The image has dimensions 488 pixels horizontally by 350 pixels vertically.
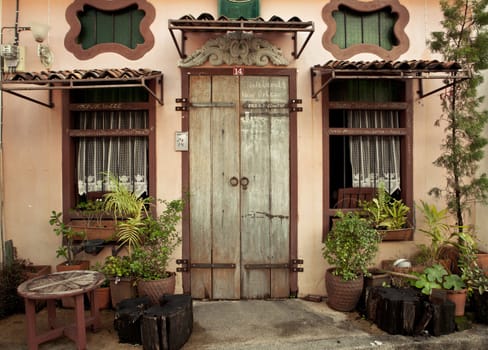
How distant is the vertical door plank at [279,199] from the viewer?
476 centimetres

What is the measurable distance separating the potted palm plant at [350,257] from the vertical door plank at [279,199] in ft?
2.19

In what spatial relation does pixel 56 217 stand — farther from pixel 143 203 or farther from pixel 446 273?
pixel 446 273

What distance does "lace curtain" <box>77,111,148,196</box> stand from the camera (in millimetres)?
4871

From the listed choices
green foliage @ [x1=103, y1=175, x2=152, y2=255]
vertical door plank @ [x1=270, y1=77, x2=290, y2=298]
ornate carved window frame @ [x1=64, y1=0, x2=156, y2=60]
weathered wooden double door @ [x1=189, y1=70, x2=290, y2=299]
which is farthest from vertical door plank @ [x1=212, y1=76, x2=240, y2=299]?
ornate carved window frame @ [x1=64, y1=0, x2=156, y2=60]

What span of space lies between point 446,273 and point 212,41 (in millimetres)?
3976

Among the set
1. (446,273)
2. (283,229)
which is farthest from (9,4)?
(446,273)

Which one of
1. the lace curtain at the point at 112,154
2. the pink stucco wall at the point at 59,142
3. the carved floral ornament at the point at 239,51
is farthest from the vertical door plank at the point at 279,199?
the lace curtain at the point at 112,154

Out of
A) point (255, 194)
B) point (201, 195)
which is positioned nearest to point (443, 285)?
point (255, 194)

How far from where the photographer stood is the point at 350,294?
423cm

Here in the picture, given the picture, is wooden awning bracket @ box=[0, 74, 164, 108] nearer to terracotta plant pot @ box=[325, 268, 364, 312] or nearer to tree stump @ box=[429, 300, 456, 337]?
terracotta plant pot @ box=[325, 268, 364, 312]

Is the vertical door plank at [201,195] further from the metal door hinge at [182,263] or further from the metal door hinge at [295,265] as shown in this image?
the metal door hinge at [295,265]

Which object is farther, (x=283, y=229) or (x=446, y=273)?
(x=283, y=229)

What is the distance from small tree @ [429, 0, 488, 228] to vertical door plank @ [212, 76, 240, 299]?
2608 mm

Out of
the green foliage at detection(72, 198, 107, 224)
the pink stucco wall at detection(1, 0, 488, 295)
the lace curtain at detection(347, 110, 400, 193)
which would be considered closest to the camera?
the green foliage at detection(72, 198, 107, 224)
